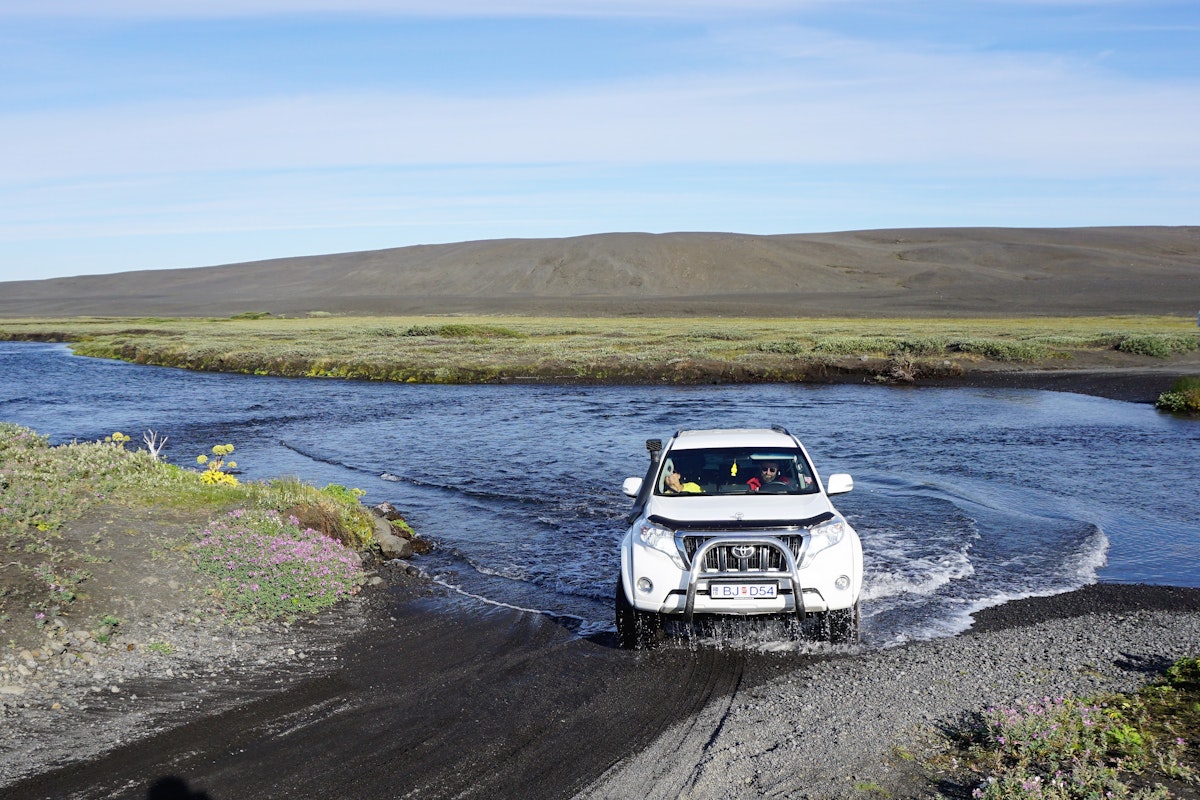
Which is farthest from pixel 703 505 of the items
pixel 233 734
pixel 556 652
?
pixel 233 734

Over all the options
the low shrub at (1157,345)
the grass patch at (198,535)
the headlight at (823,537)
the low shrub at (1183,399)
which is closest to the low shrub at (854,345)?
the low shrub at (1157,345)

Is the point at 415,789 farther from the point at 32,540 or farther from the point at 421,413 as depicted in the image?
the point at 421,413

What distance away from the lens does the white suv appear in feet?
27.4

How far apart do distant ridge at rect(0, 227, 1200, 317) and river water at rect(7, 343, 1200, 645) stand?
57.3 m

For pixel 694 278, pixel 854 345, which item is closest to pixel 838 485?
pixel 854 345

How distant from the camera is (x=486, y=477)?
64.6 ft

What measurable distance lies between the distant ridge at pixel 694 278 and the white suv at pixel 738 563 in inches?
3139

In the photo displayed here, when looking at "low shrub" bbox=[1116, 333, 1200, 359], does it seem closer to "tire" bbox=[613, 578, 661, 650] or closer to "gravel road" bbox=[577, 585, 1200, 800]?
"gravel road" bbox=[577, 585, 1200, 800]

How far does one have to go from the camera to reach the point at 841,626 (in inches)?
352

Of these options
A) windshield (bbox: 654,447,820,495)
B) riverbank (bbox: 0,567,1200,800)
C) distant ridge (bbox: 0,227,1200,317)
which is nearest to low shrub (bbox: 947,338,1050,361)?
riverbank (bbox: 0,567,1200,800)

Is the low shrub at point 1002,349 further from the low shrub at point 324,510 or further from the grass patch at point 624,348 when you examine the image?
the low shrub at point 324,510

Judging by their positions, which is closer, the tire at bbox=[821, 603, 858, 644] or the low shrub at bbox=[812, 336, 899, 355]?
the tire at bbox=[821, 603, 858, 644]

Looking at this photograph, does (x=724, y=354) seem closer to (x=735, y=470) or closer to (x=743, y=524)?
(x=735, y=470)

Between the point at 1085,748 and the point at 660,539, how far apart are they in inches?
142
